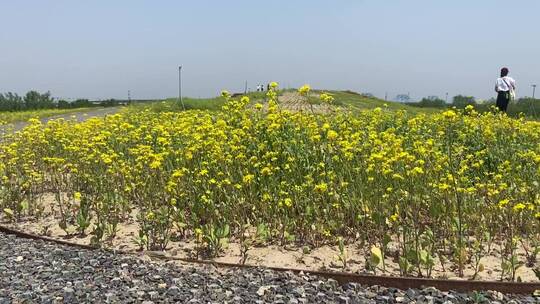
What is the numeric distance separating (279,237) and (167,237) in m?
1.06

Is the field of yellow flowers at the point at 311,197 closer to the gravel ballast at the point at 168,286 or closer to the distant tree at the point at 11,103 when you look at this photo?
the gravel ballast at the point at 168,286

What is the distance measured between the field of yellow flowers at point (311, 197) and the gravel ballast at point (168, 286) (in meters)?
0.37

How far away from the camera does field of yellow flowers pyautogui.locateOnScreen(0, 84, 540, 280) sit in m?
4.48

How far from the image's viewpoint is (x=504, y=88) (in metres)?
12.9

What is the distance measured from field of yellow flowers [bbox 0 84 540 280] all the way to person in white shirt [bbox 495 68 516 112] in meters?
6.70

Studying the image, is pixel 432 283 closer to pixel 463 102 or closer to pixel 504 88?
pixel 504 88

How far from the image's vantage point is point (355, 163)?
221 inches

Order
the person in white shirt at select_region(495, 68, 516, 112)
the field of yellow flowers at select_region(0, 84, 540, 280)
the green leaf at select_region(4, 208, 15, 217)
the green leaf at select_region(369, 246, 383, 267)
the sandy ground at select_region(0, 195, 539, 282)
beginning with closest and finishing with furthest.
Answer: the green leaf at select_region(369, 246, 383, 267), the sandy ground at select_region(0, 195, 539, 282), the field of yellow flowers at select_region(0, 84, 540, 280), the green leaf at select_region(4, 208, 15, 217), the person in white shirt at select_region(495, 68, 516, 112)

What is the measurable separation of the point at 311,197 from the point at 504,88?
31.9 feet

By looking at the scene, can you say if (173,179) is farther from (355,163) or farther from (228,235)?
(355,163)

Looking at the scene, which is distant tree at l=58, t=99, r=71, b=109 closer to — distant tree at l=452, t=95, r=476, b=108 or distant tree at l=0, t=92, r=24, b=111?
distant tree at l=0, t=92, r=24, b=111

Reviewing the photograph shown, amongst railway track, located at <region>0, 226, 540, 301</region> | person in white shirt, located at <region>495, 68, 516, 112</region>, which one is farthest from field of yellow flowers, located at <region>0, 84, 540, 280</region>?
person in white shirt, located at <region>495, 68, 516, 112</region>

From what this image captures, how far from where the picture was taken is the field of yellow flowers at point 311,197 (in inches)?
177

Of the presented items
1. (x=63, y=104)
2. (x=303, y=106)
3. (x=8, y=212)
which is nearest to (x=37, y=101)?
(x=63, y=104)
